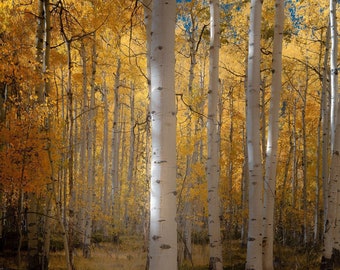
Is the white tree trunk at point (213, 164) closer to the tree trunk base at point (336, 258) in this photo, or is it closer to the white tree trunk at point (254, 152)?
the white tree trunk at point (254, 152)

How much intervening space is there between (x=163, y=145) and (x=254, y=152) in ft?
10.3

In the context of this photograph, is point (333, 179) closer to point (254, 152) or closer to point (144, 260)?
point (254, 152)

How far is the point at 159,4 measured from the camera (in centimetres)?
245

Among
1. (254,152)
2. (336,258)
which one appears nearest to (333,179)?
(336,258)

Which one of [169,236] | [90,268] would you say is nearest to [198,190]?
[90,268]

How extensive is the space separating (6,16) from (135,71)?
527 centimetres

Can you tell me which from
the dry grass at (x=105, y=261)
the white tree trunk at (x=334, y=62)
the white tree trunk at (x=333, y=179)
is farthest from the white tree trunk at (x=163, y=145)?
the dry grass at (x=105, y=261)

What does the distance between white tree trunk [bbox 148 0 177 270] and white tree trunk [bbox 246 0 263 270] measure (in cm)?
303

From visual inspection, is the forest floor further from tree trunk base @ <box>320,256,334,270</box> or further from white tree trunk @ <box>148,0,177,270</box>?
white tree trunk @ <box>148,0,177,270</box>

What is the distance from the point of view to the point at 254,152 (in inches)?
207

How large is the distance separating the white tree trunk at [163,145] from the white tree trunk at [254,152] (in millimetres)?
3033

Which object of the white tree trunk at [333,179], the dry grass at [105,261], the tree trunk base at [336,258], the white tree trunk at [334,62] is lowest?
the dry grass at [105,261]

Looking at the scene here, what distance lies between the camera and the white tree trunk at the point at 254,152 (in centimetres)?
516

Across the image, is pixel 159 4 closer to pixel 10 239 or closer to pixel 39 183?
pixel 39 183
